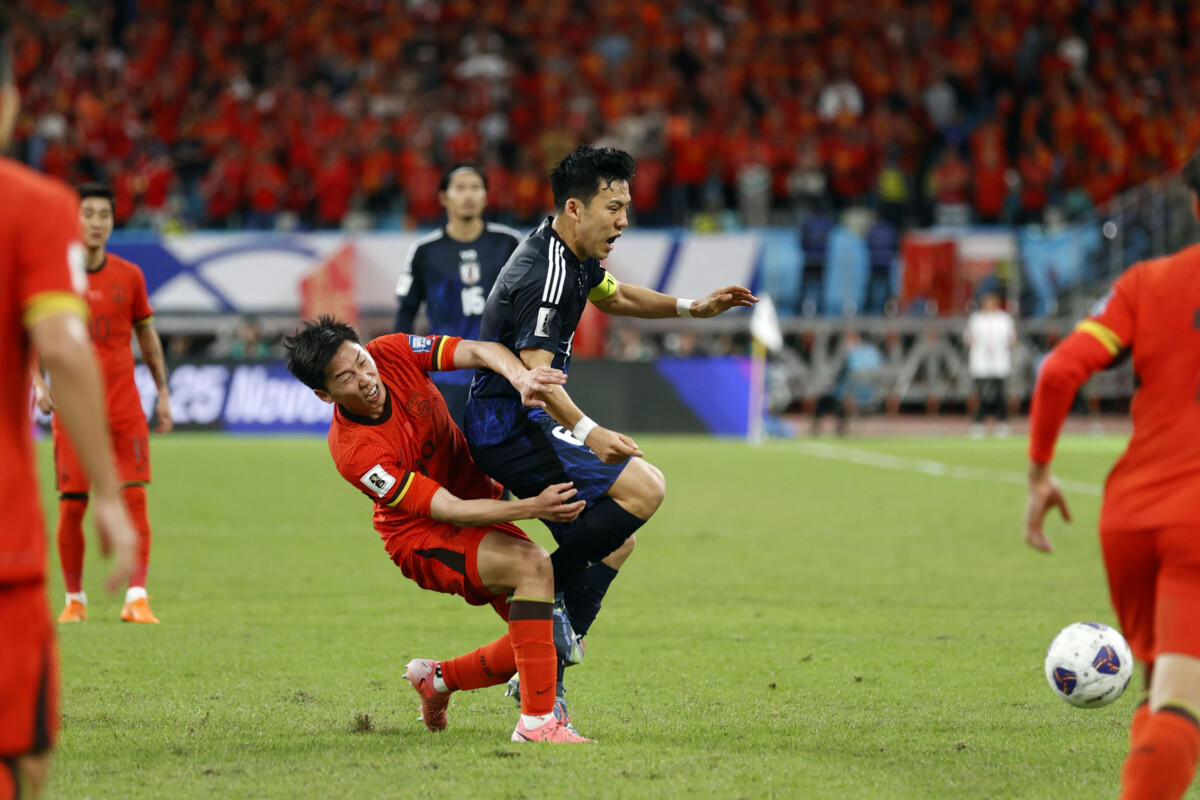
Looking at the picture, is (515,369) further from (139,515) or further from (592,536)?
(139,515)

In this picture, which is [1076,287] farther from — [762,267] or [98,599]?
[98,599]

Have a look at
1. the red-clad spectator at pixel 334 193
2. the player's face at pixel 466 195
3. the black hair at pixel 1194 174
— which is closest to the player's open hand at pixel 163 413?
the player's face at pixel 466 195

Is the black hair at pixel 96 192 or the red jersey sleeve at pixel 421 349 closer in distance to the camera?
the red jersey sleeve at pixel 421 349

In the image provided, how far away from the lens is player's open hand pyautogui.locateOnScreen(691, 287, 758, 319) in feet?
17.6

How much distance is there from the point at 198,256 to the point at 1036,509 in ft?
68.8

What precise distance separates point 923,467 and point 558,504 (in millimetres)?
12371

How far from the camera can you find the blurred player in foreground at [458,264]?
8.15 metres

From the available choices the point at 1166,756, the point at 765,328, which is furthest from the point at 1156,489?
the point at 765,328

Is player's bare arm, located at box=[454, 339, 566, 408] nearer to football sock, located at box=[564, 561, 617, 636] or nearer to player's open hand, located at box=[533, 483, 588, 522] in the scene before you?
player's open hand, located at box=[533, 483, 588, 522]

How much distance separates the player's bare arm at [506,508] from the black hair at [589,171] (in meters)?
1.07

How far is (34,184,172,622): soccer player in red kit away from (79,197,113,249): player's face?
6 cm

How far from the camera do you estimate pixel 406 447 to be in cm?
494

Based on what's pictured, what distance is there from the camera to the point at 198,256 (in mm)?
22625

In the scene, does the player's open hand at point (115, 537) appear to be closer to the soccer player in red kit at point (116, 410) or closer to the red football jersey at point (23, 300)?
the red football jersey at point (23, 300)
